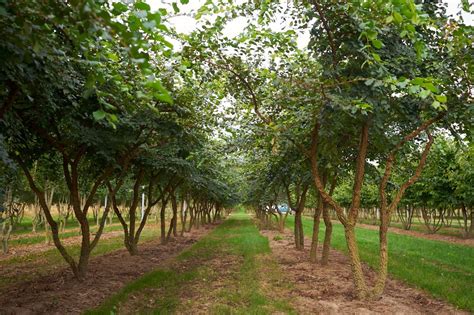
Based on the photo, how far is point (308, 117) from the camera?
6.46 metres

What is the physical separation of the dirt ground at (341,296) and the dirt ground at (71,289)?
3.88 m

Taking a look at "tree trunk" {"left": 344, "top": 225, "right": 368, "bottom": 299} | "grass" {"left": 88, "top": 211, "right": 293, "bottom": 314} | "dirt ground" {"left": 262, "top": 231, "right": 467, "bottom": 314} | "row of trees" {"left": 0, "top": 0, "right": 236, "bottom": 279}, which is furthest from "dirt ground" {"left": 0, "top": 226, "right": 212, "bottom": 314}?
"tree trunk" {"left": 344, "top": 225, "right": 368, "bottom": 299}

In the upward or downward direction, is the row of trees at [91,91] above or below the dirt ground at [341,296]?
above

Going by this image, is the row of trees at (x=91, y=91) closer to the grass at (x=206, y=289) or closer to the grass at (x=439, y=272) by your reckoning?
the grass at (x=206, y=289)

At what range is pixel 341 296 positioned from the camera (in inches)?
284

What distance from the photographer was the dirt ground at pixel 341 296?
645cm

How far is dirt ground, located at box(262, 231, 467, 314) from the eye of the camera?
6453 mm

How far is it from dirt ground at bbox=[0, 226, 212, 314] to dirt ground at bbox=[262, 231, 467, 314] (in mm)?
3876

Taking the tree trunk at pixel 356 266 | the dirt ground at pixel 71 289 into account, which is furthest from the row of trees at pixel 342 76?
the dirt ground at pixel 71 289

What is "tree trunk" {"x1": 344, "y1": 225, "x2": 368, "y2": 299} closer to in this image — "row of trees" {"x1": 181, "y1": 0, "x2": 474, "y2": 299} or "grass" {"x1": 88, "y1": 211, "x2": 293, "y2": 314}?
"row of trees" {"x1": 181, "y1": 0, "x2": 474, "y2": 299}

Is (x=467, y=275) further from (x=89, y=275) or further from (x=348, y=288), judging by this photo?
(x=89, y=275)

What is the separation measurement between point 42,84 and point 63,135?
3236 mm

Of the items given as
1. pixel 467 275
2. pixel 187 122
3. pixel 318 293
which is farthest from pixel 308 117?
pixel 467 275

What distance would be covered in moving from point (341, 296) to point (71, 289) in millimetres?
5405
